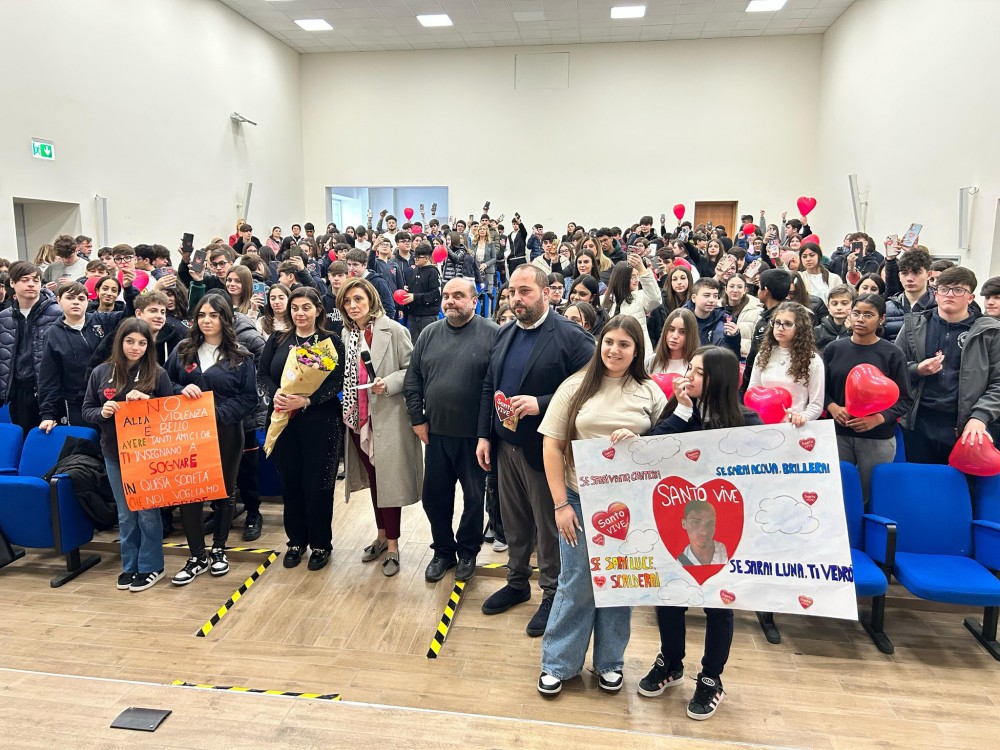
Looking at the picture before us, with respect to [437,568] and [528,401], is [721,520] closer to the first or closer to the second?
[528,401]

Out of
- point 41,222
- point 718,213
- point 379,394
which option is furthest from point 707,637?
point 718,213

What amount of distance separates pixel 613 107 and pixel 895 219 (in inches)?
275

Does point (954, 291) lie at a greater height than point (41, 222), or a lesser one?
lesser

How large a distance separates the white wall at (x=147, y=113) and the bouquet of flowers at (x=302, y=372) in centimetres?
712

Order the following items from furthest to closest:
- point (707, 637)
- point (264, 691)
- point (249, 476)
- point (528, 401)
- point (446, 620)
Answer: point (249, 476), point (446, 620), point (528, 401), point (264, 691), point (707, 637)

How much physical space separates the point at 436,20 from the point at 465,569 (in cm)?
1290

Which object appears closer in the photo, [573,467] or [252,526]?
[573,467]

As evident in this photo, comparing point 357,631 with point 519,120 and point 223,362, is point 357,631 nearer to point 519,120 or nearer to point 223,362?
point 223,362

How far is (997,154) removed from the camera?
7531mm

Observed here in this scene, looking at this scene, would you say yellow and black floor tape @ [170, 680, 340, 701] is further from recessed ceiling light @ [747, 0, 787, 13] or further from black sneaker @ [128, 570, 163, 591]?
→ recessed ceiling light @ [747, 0, 787, 13]

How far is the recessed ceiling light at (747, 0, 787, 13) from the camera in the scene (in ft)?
40.1

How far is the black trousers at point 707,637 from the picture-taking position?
252cm

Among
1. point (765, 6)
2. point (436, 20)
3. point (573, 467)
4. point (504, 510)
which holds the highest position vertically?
point (436, 20)

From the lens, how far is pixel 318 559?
3.90m
